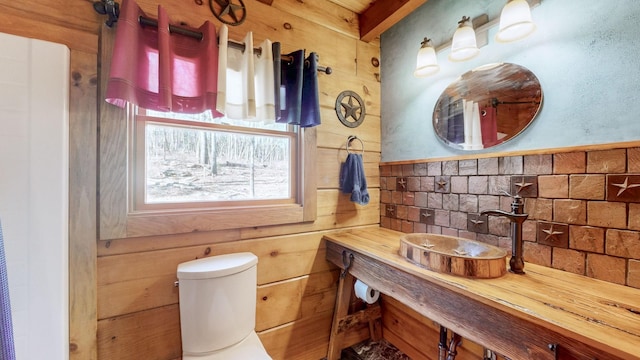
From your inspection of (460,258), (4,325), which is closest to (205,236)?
(4,325)

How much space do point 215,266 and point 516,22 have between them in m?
1.65

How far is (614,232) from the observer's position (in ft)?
2.92

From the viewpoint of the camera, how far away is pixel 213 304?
1.10m

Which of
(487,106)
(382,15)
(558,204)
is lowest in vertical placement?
(558,204)

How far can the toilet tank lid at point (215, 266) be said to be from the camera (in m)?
1.08

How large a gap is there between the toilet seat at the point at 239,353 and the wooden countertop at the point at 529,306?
0.63 meters

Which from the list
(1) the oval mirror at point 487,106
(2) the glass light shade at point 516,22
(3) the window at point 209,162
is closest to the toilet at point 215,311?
(3) the window at point 209,162

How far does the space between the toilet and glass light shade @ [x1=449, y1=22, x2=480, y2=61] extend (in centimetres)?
148

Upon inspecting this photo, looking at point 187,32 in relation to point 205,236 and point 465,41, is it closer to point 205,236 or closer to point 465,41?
point 205,236

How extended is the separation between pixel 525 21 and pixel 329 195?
49.3 inches

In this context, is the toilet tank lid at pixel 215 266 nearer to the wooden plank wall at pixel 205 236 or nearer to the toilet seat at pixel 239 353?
the wooden plank wall at pixel 205 236

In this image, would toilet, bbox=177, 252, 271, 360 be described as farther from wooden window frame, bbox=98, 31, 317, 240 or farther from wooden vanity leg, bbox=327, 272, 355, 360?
wooden vanity leg, bbox=327, 272, 355, 360

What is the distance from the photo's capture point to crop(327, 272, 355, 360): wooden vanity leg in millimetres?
1538

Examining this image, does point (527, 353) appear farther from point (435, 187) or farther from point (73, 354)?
point (73, 354)
